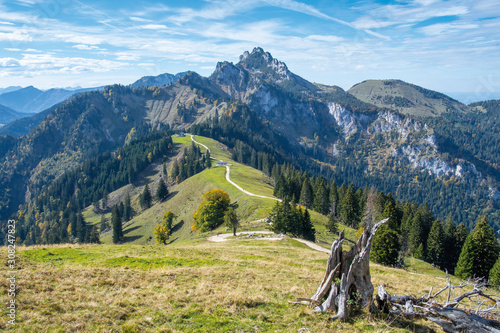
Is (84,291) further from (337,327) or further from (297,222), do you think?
(297,222)

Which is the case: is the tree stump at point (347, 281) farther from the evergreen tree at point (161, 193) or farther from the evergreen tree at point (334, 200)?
the evergreen tree at point (161, 193)

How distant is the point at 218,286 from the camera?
18.1 meters

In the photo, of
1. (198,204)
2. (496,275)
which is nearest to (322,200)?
(198,204)

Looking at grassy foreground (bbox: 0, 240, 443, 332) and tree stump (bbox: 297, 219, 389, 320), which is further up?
tree stump (bbox: 297, 219, 389, 320)

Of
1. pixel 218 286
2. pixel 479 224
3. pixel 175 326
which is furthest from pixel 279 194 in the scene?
pixel 175 326

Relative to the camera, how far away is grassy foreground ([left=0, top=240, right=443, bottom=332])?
1197 centimetres

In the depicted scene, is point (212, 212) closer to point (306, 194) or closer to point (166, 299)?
point (306, 194)

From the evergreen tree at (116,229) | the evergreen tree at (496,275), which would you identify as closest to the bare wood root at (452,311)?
the evergreen tree at (496,275)

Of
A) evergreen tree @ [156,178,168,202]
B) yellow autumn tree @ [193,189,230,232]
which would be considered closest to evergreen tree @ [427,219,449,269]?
yellow autumn tree @ [193,189,230,232]

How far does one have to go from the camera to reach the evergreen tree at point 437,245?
203 ft

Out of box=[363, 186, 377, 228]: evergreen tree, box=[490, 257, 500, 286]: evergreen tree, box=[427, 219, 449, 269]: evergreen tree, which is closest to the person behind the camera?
box=[490, 257, 500, 286]: evergreen tree

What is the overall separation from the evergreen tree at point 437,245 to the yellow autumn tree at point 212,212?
179 ft

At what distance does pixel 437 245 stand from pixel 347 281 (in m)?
64.2

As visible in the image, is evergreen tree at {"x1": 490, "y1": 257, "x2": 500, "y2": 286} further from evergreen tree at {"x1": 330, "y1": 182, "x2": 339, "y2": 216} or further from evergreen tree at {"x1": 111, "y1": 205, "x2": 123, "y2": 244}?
evergreen tree at {"x1": 111, "y1": 205, "x2": 123, "y2": 244}
